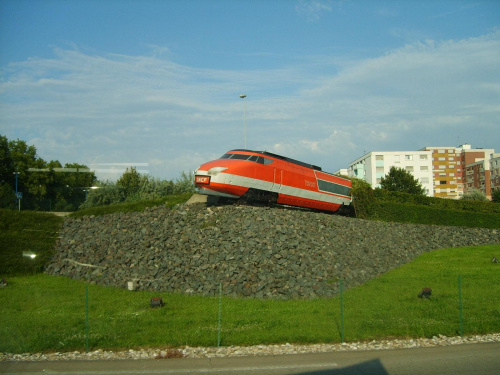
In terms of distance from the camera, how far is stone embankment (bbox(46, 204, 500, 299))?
1722 cm

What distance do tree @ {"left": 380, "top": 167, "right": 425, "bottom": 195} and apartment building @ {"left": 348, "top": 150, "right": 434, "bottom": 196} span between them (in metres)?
22.2

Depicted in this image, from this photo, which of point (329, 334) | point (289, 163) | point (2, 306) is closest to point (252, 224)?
point (289, 163)

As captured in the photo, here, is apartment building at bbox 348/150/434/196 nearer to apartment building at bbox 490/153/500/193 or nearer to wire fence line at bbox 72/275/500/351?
apartment building at bbox 490/153/500/193

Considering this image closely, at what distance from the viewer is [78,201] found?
39.8 m

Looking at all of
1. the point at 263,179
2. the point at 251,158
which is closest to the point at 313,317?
the point at 263,179

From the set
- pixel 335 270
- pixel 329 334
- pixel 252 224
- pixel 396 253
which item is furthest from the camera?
A: pixel 396 253

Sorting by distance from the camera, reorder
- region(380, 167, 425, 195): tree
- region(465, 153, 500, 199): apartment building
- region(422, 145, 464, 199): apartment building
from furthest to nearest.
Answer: region(422, 145, 464, 199): apartment building → region(465, 153, 500, 199): apartment building → region(380, 167, 425, 195): tree

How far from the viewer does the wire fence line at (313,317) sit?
1202cm

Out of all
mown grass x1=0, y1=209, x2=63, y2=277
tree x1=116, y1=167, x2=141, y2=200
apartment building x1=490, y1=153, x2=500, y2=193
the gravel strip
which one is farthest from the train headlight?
apartment building x1=490, y1=153, x2=500, y2=193

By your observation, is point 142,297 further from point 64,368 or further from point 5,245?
point 5,245

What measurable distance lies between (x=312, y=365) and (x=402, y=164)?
297 feet

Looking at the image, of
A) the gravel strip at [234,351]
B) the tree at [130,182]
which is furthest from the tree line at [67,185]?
the gravel strip at [234,351]

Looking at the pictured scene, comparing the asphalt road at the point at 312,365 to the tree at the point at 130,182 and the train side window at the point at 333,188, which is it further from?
the tree at the point at 130,182

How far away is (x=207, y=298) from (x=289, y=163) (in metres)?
11.5
